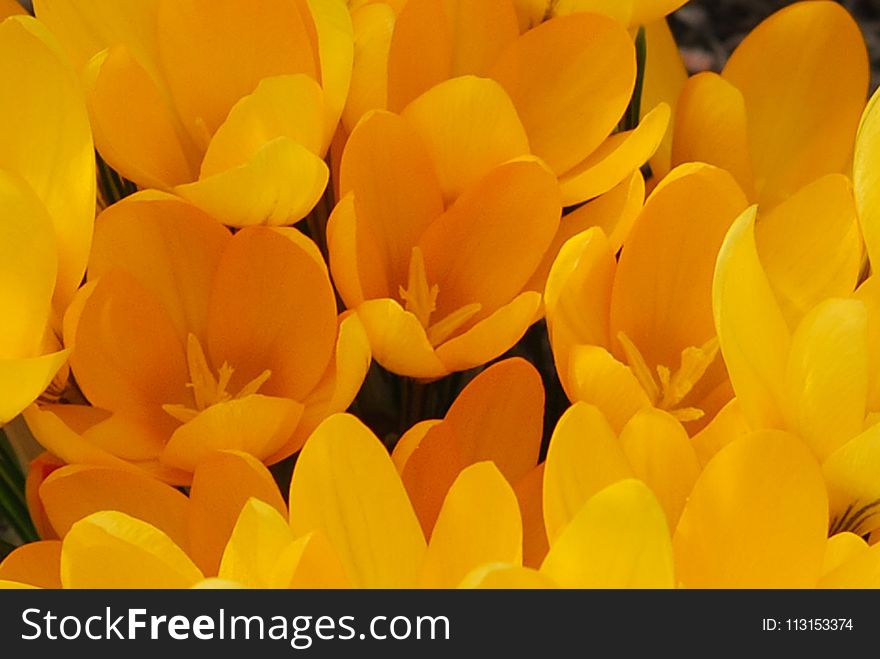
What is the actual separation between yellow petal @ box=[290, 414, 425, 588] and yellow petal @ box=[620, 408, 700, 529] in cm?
6

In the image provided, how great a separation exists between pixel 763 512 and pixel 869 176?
0.31 ft

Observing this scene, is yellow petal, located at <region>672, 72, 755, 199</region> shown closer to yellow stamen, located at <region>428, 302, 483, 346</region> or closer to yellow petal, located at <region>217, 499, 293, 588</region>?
yellow stamen, located at <region>428, 302, 483, 346</region>

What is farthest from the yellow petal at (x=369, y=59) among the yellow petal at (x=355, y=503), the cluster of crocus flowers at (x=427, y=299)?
the yellow petal at (x=355, y=503)

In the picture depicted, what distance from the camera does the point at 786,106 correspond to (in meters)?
0.41

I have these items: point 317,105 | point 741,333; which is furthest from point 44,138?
point 741,333

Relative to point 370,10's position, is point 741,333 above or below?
below

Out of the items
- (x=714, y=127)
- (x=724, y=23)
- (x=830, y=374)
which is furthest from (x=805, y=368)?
(x=724, y=23)

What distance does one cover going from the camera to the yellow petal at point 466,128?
1.14ft

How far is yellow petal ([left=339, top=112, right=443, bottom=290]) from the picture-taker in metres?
0.35

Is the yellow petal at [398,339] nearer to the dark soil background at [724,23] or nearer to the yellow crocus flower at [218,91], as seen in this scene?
the yellow crocus flower at [218,91]
